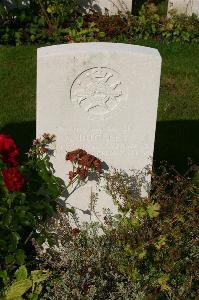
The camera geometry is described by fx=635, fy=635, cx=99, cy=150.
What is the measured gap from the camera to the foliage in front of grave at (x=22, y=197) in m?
3.70

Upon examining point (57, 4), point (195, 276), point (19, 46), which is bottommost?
point (195, 276)

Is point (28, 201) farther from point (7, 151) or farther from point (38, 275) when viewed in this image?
point (38, 275)

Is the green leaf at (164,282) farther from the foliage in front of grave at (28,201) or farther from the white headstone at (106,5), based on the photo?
the white headstone at (106,5)

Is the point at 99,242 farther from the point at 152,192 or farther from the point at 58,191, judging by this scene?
the point at 152,192

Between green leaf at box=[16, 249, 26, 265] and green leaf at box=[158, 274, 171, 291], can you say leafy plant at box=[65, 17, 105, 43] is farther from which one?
green leaf at box=[158, 274, 171, 291]

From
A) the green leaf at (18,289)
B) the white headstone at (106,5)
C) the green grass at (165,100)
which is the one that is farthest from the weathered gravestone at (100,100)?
the white headstone at (106,5)

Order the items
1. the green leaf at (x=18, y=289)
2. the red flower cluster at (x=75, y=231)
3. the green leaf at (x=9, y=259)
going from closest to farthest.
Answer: the green leaf at (x=18, y=289) → the green leaf at (x=9, y=259) → the red flower cluster at (x=75, y=231)

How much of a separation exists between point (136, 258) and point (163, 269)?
0.58 ft

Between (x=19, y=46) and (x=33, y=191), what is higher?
(x=19, y=46)

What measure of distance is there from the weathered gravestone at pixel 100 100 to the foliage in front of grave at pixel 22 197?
94mm

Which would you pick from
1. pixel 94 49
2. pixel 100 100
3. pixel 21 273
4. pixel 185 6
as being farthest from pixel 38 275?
pixel 185 6

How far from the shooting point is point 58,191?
13.1ft

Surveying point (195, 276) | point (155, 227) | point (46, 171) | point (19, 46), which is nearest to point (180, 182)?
point (155, 227)

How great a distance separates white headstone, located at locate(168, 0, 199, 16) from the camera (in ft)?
26.1
